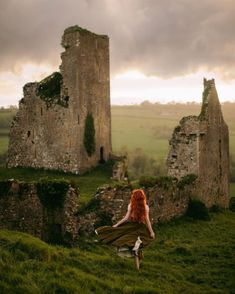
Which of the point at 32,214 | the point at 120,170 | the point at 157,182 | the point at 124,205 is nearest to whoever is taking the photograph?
the point at 32,214

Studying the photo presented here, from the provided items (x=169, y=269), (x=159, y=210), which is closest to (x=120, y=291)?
(x=169, y=269)

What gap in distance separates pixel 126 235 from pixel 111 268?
1.97 meters

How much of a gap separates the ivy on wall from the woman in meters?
24.3

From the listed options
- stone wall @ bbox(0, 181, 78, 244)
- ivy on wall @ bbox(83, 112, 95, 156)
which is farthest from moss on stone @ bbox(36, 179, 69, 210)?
ivy on wall @ bbox(83, 112, 95, 156)

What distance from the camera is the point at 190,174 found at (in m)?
27.0

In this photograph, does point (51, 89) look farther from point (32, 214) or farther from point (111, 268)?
point (111, 268)

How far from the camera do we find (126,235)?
1189 cm

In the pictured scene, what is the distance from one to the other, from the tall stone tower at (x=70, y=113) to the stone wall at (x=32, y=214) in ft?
57.9

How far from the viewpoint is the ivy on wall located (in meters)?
36.2

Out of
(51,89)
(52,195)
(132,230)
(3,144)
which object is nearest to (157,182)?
(52,195)

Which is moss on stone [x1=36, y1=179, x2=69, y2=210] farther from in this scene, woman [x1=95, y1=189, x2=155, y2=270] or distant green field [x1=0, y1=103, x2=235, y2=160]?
distant green field [x1=0, y1=103, x2=235, y2=160]

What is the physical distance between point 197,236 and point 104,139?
61.4 feet

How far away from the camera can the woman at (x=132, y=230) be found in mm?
11875

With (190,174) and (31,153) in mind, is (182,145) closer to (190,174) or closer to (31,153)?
(190,174)
